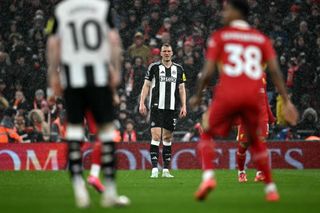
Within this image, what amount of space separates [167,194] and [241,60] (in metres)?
2.80

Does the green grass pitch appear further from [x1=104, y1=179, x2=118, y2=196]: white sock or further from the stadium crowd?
the stadium crowd

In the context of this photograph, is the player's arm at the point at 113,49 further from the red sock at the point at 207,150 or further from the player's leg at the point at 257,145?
the player's leg at the point at 257,145

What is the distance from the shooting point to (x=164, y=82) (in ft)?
58.1

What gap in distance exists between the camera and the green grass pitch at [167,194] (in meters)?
9.57

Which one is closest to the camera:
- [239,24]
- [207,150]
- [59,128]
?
[239,24]

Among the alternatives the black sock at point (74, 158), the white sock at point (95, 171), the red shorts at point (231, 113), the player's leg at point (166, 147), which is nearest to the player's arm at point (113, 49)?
the black sock at point (74, 158)

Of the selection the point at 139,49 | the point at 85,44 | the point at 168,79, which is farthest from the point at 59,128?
the point at 85,44

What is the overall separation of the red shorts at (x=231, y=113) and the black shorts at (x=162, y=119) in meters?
7.31

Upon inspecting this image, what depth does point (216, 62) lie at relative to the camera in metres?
10.0

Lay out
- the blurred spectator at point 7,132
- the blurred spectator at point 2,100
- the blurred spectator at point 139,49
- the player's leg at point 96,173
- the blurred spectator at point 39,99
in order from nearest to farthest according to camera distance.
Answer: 1. the player's leg at point 96,173
2. the blurred spectator at point 7,132
3. the blurred spectator at point 2,100
4. the blurred spectator at point 39,99
5. the blurred spectator at point 139,49

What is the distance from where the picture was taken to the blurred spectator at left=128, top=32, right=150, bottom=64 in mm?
24812

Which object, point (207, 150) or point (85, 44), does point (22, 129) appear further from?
point (85, 44)

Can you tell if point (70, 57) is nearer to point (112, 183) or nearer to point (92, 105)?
point (92, 105)

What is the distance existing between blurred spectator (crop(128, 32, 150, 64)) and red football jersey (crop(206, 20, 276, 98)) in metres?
14.8
